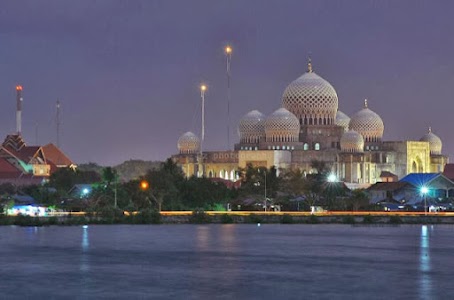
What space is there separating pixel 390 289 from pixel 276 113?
229 ft

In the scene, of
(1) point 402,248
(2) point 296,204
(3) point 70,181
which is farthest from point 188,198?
(1) point 402,248

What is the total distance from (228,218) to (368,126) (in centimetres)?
3393

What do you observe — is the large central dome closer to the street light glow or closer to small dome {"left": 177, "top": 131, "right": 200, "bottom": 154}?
small dome {"left": 177, "top": 131, "right": 200, "bottom": 154}

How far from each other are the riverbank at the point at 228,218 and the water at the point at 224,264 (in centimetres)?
545

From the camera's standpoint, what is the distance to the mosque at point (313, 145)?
107 meters

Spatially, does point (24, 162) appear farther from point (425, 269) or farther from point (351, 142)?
point (425, 269)

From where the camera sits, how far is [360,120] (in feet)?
372

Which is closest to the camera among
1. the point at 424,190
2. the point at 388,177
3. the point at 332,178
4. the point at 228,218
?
the point at 228,218

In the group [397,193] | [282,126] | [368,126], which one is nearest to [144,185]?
[397,193]

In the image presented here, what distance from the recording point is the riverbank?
79.6 metres

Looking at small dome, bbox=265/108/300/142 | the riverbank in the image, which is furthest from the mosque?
the riverbank

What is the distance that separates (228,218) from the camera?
8231 cm

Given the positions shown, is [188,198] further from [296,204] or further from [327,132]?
[327,132]

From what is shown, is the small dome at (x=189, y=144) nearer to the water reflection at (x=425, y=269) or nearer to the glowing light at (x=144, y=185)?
the glowing light at (x=144, y=185)
